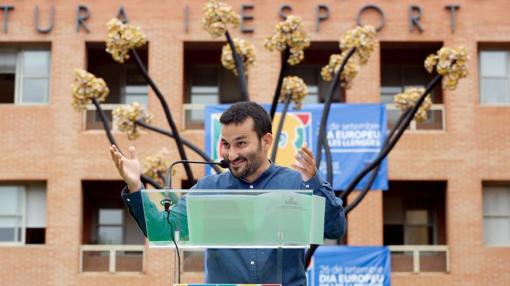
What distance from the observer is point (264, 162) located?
199 inches

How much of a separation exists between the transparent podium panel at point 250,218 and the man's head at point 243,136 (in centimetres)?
37

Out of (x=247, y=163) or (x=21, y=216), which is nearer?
(x=247, y=163)

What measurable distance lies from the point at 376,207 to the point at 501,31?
522 centimetres

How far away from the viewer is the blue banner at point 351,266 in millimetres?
20453

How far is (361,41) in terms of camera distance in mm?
13133

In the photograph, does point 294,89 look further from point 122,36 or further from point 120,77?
point 120,77

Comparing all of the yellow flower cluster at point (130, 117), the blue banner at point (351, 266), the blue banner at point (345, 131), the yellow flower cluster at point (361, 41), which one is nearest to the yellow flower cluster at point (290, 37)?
the yellow flower cluster at point (361, 41)

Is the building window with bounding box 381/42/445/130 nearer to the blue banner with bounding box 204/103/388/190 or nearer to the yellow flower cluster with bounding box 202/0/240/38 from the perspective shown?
the blue banner with bounding box 204/103/388/190

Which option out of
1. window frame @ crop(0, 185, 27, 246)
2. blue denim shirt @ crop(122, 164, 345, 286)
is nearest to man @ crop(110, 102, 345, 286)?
blue denim shirt @ crop(122, 164, 345, 286)

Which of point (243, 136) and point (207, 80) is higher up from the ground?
point (207, 80)

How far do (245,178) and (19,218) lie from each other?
1947 cm

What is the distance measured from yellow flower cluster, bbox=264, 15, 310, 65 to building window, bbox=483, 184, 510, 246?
12.2 metres

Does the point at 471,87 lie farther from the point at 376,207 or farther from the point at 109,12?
the point at 109,12

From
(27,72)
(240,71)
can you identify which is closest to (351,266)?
(240,71)
